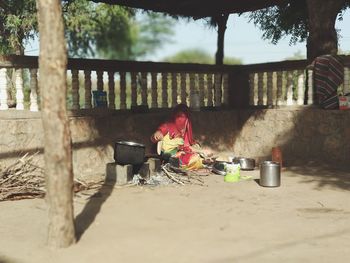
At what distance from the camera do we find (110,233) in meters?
4.07

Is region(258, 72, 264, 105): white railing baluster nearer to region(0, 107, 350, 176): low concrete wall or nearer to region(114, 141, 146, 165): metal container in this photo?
region(0, 107, 350, 176): low concrete wall

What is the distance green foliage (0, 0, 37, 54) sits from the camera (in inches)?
465

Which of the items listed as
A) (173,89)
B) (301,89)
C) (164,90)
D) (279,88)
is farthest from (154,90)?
(301,89)

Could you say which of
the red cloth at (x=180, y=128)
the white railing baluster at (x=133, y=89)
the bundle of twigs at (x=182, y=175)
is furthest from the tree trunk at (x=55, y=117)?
the white railing baluster at (x=133, y=89)

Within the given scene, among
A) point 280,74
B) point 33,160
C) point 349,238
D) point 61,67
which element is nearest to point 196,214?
point 349,238

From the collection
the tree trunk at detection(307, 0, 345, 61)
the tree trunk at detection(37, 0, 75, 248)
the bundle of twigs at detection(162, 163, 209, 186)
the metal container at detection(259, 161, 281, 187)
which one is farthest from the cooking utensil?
the tree trunk at detection(37, 0, 75, 248)

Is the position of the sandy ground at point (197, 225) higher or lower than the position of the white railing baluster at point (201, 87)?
lower

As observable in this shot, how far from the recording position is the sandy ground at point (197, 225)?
11.6ft

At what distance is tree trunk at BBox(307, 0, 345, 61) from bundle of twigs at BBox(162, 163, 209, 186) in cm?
304

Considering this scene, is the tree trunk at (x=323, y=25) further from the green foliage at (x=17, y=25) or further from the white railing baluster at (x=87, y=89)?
the green foliage at (x=17, y=25)

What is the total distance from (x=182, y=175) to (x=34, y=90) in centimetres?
247

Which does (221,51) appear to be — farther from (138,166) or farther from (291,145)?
(138,166)

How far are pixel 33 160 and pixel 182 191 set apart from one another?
212 centimetres

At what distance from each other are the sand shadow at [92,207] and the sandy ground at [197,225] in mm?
10
